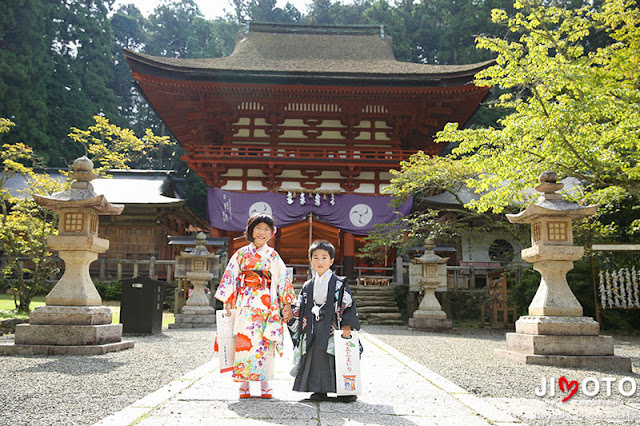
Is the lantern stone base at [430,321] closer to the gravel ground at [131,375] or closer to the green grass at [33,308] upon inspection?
the gravel ground at [131,375]

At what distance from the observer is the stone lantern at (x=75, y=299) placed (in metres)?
5.78

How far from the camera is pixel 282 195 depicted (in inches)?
630

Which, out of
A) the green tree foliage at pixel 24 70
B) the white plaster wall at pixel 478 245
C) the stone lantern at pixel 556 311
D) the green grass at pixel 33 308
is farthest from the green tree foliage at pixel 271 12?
the stone lantern at pixel 556 311

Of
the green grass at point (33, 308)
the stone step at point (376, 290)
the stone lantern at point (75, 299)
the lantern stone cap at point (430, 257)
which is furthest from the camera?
the stone step at point (376, 290)

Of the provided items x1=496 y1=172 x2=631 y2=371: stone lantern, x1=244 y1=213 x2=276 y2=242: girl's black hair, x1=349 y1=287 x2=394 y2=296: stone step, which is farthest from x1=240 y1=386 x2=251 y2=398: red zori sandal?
x1=349 y1=287 x2=394 y2=296: stone step

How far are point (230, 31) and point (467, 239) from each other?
30590mm

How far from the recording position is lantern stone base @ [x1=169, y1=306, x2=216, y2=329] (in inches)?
404

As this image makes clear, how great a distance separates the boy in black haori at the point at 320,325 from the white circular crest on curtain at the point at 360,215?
12143 millimetres

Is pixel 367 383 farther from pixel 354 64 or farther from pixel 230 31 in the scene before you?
pixel 230 31

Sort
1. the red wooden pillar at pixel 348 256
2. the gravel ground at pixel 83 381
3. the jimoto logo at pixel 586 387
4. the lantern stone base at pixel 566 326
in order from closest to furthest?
the gravel ground at pixel 83 381 < the jimoto logo at pixel 586 387 < the lantern stone base at pixel 566 326 < the red wooden pillar at pixel 348 256

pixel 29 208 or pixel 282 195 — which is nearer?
pixel 29 208

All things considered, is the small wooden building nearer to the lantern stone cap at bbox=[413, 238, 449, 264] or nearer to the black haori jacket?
the lantern stone cap at bbox=[413, 238, 449, 264]

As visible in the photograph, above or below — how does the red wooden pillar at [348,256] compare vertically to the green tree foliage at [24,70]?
below

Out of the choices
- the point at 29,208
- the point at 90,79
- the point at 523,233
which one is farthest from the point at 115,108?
the point at 523,233
